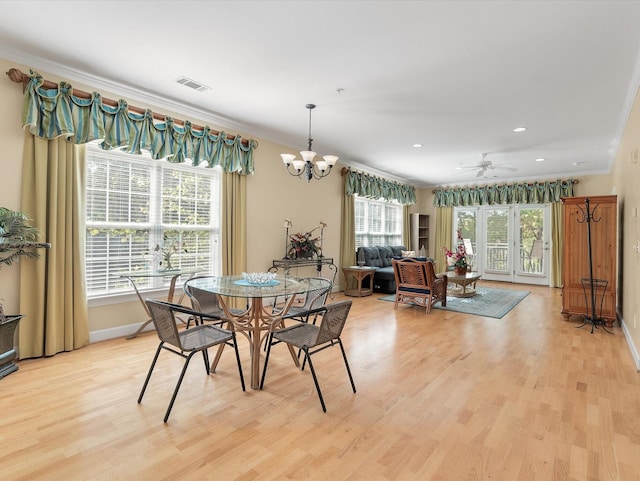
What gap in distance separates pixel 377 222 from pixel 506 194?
3260 millimetres

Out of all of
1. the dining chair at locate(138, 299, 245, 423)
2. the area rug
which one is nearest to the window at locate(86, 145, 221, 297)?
the dining chair at locate(138, 299, 245, 423)

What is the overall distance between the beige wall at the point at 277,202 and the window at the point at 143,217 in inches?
18.5

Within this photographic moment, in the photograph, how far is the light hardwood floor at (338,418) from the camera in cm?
183

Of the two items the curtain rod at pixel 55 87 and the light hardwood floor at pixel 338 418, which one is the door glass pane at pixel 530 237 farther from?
the curtain rod at pixel 55 87

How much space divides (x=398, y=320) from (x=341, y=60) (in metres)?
3.35

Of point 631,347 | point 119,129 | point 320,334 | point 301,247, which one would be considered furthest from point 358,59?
point 631,347

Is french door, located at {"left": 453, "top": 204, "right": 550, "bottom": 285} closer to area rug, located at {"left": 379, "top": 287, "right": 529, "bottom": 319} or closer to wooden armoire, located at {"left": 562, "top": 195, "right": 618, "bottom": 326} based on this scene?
area rug, located at {"left": 379, "top": 287, "right": 529, "bottom": 319}

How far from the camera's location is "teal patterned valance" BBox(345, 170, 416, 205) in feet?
23.9

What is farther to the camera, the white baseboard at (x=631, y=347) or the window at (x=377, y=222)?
the window at (x=377, y=222)

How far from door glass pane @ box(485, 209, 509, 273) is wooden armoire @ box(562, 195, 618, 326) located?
13.8ft

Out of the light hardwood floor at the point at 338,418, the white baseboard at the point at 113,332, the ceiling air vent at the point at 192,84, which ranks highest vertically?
the ceiling air vent at the point at 192,84

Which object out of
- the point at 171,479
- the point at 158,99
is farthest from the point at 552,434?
the point at 158,99

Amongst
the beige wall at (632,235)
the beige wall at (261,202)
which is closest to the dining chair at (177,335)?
the beige wall at (261,202)

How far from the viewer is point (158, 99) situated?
13.5 feet
